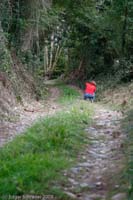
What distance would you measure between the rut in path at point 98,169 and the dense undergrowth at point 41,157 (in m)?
0.17

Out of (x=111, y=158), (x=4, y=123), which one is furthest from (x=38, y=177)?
(x=4, y=123)

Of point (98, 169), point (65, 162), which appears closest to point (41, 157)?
point (65, 162)

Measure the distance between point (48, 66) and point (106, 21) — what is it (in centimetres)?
771

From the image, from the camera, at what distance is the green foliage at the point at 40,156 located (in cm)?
524

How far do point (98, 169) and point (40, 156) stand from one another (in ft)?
2.89

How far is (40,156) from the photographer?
6336 mm

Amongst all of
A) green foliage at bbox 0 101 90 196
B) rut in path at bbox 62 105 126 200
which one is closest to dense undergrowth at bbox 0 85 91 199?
green foliage at bbox 0 101 90 196

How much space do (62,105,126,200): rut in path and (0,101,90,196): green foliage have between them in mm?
181

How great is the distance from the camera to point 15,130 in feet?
31.0

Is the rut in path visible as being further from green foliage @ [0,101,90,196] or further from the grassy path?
green foliage @ [0,101,90,196]

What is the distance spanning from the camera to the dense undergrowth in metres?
5.22

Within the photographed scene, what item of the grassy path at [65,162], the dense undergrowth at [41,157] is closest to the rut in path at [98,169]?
the grassy path at [65,162]

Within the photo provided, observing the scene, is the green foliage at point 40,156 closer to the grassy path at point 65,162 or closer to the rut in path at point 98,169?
the grassy path at point 65,162

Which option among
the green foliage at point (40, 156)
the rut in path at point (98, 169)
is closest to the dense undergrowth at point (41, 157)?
the green foliage at point (40, 156)
